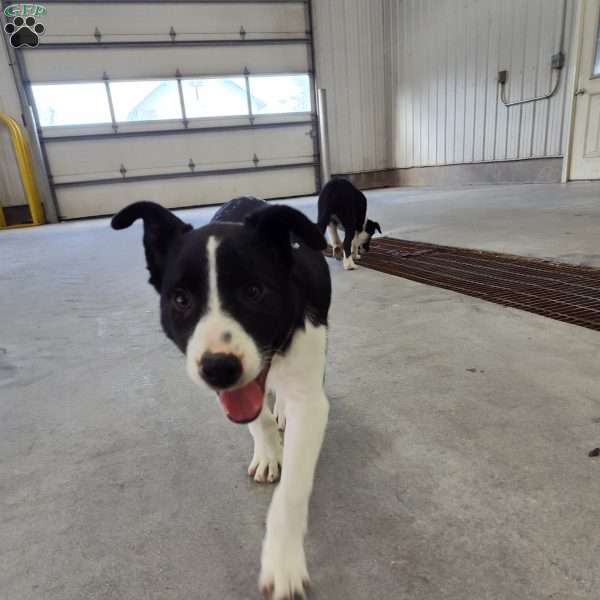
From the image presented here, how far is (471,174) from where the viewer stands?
10984 mm

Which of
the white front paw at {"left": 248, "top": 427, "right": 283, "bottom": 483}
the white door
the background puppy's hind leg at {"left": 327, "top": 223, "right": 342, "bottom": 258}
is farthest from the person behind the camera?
the white door

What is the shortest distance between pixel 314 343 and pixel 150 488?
0.69 meters

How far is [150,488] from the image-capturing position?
1393 mm

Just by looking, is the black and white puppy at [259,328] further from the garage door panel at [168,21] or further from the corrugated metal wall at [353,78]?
the corrugated metal wall at [353,78]

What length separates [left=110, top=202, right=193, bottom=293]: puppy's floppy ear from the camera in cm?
128

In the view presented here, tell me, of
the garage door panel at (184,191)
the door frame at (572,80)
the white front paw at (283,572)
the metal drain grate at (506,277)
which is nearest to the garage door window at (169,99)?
the garage door panel at (184,191)

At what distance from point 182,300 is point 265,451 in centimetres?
61

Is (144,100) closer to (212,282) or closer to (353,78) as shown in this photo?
(353,78)

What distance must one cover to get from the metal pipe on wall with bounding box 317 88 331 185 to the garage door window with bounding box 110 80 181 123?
3.90 meters

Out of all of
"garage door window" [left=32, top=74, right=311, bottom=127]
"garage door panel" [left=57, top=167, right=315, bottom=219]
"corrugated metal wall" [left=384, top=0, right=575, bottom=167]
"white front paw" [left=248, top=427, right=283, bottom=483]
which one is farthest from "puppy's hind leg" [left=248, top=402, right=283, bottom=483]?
"garage door window" [left=32, top=74, right=311, bottom=127]

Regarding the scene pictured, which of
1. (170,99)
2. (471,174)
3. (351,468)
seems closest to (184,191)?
(170,99)

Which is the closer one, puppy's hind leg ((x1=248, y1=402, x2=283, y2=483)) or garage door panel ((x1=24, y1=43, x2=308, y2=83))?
puppy's hind leg ((x1=248, y1=402, x2=283, y2=483))

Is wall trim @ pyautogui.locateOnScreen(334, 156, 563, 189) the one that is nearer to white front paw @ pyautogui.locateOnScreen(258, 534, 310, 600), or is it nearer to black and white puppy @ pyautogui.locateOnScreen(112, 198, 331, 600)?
black and white puppy @ pyautogui.locateOnScreen(112, 198, 331, 600)

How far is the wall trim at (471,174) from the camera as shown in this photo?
30.2ft
